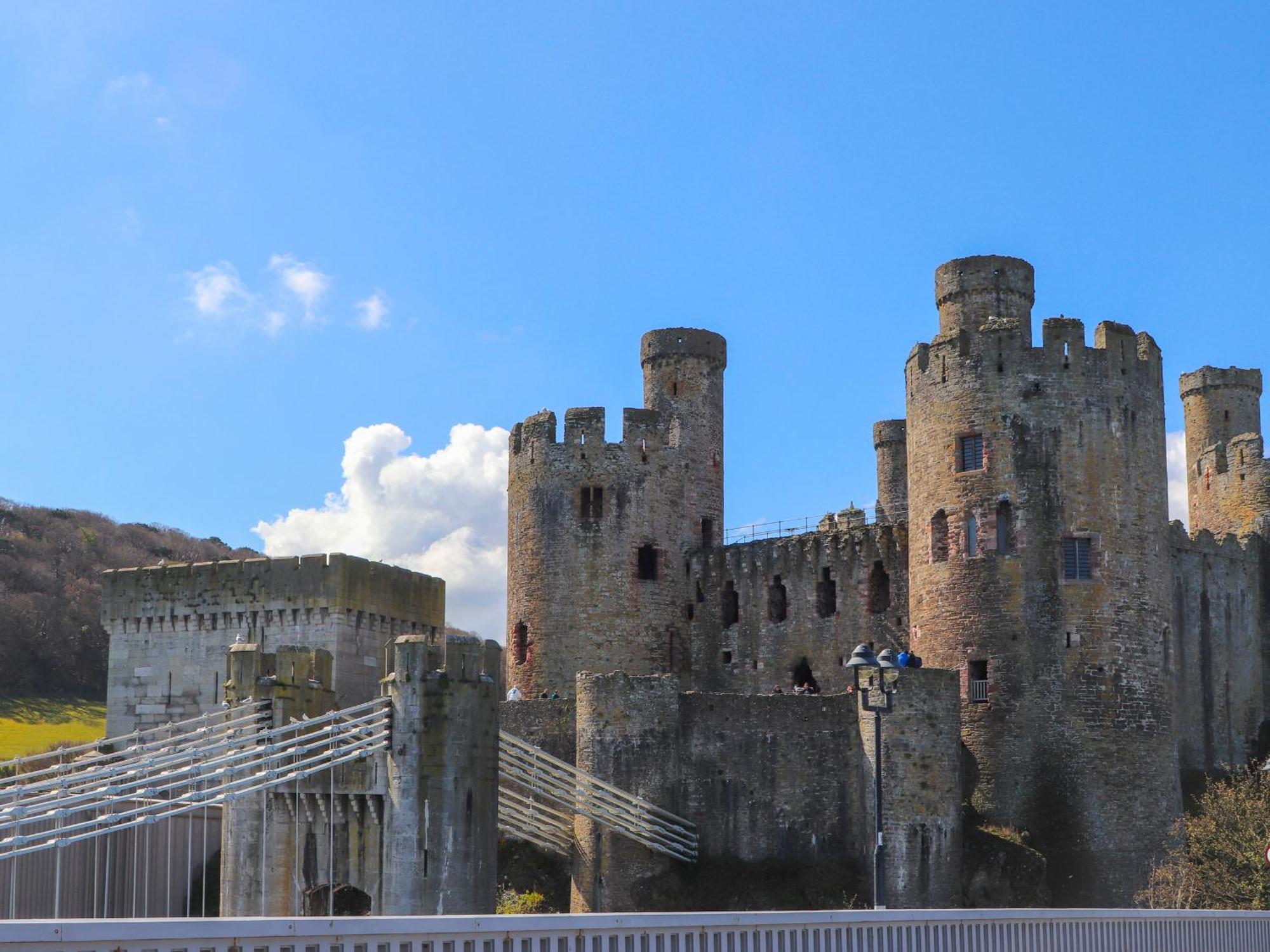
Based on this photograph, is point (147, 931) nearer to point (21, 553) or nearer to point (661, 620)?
point (661, 620)

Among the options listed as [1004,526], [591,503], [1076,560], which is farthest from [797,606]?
[1076,560]

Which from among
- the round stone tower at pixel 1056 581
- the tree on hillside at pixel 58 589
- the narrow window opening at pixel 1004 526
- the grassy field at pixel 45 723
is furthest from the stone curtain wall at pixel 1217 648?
the tree on hillside at pixel 58 589

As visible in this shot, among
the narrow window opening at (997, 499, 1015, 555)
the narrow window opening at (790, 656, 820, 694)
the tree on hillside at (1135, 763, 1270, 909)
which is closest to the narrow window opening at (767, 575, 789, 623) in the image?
the narrow window opening at (790, 656, 820, 694)

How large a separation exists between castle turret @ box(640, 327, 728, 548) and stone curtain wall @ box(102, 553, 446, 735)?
1012cm

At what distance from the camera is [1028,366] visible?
142 feet

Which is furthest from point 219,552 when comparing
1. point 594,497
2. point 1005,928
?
point 1005,928

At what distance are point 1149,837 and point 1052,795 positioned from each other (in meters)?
2.35

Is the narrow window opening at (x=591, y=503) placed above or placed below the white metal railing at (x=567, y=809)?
above

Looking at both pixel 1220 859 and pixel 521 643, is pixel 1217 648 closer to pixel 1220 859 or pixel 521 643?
pixel 1220 859

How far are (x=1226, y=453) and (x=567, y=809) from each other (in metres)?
25.6

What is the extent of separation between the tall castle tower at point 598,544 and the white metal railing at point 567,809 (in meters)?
8.66

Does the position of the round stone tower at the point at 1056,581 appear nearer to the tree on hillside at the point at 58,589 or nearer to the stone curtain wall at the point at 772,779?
the stone curtain wall at the point at 772,779

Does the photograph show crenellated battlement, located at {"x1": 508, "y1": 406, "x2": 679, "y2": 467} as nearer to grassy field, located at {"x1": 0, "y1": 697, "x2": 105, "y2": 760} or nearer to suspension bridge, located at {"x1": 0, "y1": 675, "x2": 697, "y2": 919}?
suspension bridge, located at {"x1": 0, "y1": 675, "x2": 697, "y2": 919}

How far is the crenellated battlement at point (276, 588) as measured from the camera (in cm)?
4256
